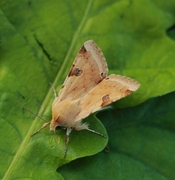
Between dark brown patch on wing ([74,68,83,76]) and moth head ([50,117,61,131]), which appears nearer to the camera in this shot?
moth head ([50,117,61,131])

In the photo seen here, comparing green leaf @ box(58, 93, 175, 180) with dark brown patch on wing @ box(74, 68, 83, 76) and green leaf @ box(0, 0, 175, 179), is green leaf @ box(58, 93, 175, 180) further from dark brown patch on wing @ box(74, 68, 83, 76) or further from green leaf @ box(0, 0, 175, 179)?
dark brown patch on wing @ box(74, 68, 83, 76)

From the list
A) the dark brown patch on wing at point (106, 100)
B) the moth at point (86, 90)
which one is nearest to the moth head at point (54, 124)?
the moth at point (86, 90)

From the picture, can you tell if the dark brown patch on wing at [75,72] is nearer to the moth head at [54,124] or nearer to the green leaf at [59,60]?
the green leaf at [59,60]

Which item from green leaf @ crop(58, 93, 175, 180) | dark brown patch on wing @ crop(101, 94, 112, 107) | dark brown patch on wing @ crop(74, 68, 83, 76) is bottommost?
green leaf @ crop(58, 93, 175, 180)

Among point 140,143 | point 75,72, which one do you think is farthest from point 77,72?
point 140,143

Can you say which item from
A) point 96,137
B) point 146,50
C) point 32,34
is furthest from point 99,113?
point 32,34

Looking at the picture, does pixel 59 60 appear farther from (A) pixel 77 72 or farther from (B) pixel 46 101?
(B) pixel 46 101

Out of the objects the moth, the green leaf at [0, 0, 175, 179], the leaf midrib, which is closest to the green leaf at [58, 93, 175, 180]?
the green leaf at [0, 0, 175, 179]
